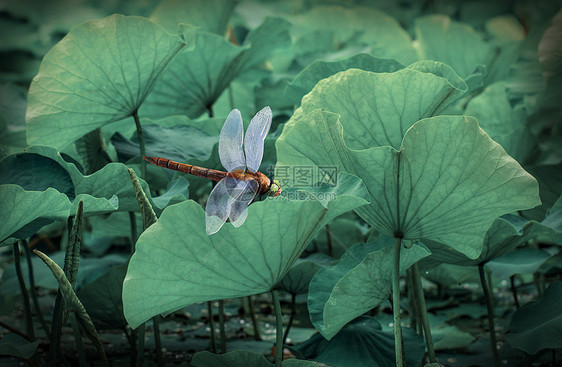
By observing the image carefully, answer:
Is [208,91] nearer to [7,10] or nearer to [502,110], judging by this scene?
[502,110]

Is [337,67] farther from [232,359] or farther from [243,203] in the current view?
[232,359]

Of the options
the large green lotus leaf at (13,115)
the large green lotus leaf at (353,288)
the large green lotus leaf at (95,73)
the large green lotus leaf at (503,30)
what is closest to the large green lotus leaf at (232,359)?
the large green lotus leaf at (353,288)

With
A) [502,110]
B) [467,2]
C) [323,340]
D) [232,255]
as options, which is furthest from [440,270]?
[467,2]

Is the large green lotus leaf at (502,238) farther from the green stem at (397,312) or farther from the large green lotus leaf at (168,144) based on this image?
the large green lotus leaf at (168,144)

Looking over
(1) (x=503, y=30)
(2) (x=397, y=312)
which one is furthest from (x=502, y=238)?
(1) (x=503, y=30)

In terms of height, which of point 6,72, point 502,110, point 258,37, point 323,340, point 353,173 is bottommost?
point 323,340

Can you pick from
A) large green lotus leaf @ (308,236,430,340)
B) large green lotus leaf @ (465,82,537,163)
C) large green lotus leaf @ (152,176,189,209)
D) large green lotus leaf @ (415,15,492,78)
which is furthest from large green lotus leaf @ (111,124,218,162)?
large green lotus leaf @ (415,15,492,78)

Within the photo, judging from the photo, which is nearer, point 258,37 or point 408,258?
point 408,258

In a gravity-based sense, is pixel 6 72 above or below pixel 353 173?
above
